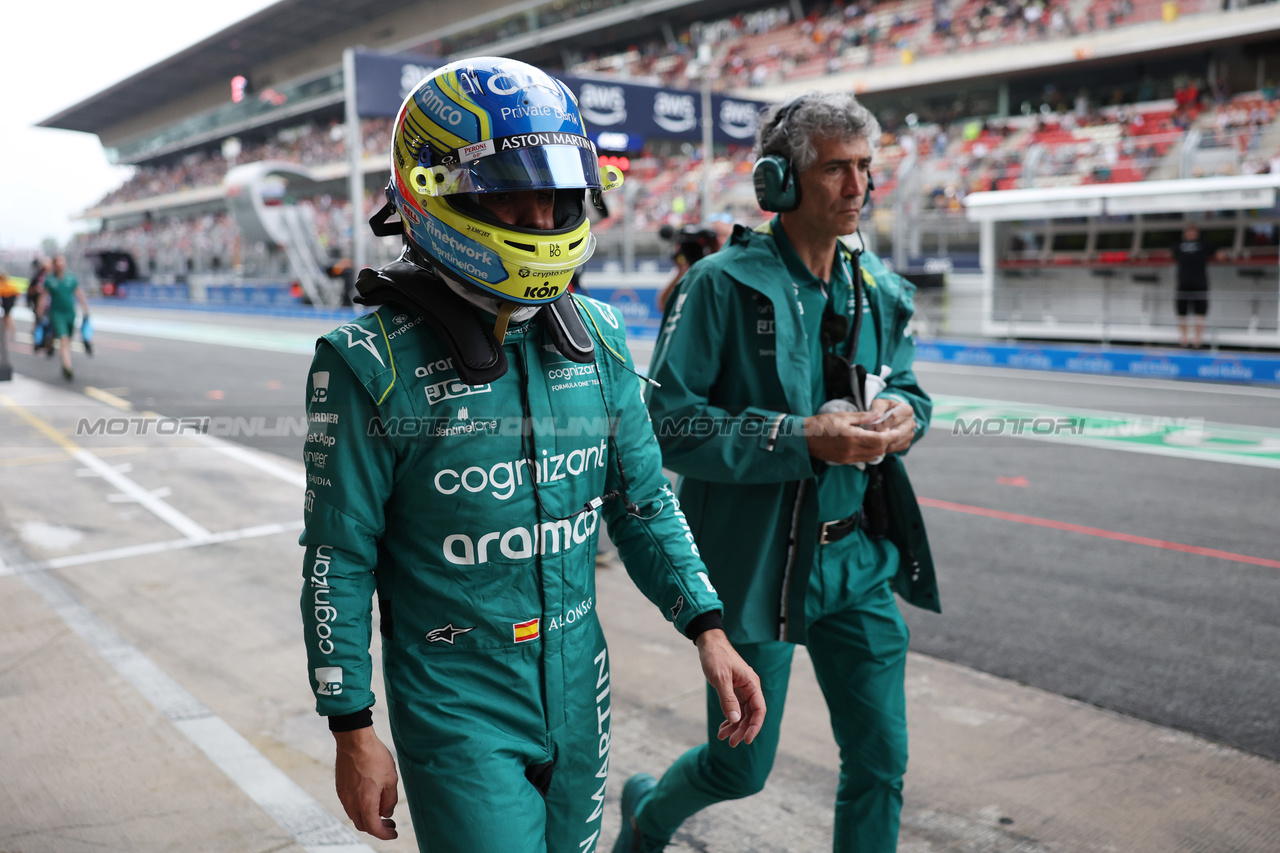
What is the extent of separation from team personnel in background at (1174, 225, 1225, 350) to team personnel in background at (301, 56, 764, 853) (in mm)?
16266

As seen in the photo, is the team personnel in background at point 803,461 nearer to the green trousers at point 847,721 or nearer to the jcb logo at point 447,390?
the green trousers at point 847,721

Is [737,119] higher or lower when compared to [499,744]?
higher

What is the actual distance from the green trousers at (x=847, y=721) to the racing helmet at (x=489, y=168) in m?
1.17

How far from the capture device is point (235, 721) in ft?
12.2

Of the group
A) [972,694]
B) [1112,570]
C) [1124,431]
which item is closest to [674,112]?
[1124,431]

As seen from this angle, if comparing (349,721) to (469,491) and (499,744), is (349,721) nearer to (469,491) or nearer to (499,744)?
(499,744)

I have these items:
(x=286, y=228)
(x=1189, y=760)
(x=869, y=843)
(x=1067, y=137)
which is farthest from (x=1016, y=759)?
(x=286, y=228)

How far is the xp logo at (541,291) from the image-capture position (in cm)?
167

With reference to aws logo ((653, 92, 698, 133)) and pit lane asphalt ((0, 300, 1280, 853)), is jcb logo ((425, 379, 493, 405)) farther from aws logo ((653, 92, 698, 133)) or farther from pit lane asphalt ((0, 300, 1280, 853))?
aws logo ((653, 92, 698, 133))

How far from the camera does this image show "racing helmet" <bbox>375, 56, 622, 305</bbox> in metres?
1.62

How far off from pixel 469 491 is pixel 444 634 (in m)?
0.24

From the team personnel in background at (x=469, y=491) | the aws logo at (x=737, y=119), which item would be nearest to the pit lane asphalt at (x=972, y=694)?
the team personnel in background at (x=469, y=491)

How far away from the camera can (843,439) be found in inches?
92.0

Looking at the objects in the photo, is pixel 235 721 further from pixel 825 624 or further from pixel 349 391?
pixel 349 391
